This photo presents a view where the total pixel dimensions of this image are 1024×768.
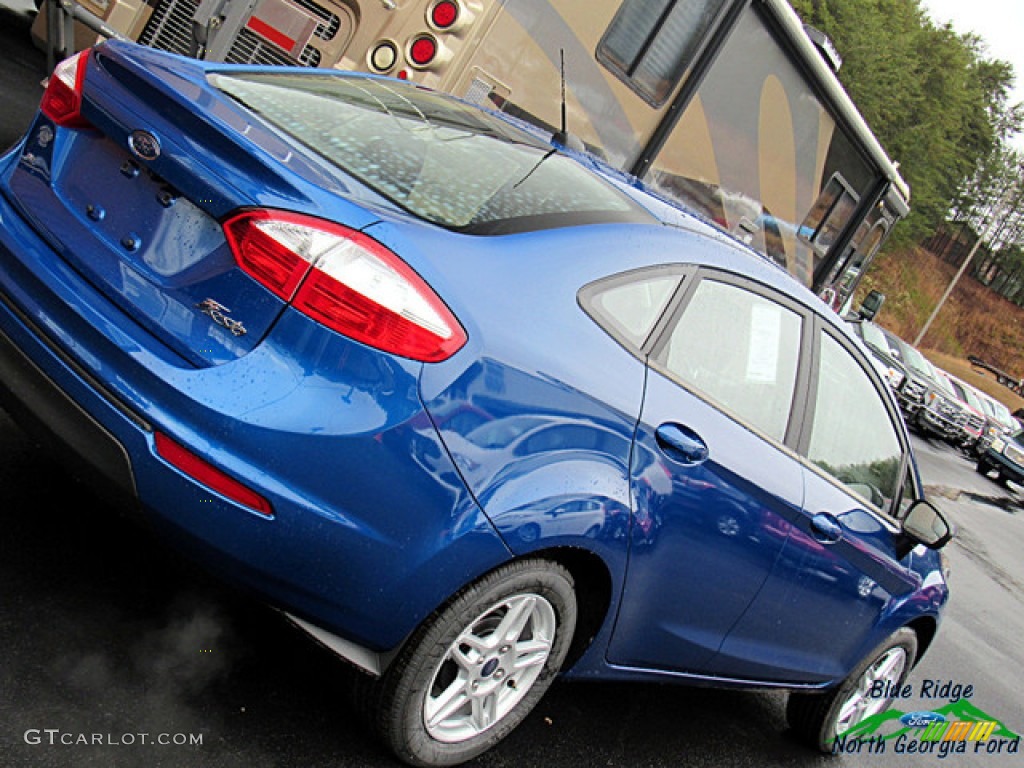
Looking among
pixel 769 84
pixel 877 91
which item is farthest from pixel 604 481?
pixel 877 91

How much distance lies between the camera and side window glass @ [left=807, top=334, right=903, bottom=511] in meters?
3.50

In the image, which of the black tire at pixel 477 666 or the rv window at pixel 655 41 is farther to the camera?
the rv window at pixel 655 41

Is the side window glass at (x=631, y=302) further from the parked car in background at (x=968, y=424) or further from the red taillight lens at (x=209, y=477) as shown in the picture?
the parked car in background at (x=968, y=424)

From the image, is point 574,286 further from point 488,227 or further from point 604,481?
point 604,481

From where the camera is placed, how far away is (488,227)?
2.56 metres

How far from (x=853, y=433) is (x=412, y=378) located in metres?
2.05

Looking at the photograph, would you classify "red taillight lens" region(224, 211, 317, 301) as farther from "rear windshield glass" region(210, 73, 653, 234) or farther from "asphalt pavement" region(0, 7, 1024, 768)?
"asphalt pavement" region(0, 7, 1024, 768)

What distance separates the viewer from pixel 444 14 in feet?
21.4

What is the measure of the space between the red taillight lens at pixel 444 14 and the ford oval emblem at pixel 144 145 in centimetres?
431

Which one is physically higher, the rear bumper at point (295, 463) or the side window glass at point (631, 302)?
the side window glass at point (631, 302)

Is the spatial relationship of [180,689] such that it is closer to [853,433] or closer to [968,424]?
[853,433]

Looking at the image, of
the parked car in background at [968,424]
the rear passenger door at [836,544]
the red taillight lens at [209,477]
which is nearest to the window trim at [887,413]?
the rear passenger door at [836,544]
